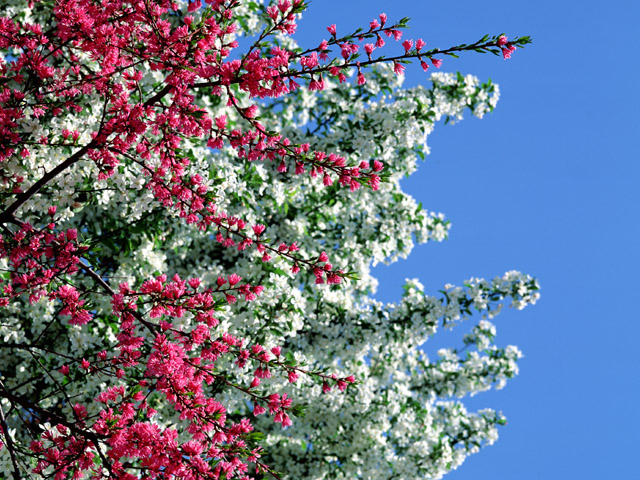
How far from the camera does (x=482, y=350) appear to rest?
33.6 feet

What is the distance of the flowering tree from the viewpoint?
155 inches

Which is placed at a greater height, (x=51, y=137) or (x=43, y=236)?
(x=51, y=137)

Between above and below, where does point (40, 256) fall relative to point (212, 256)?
below

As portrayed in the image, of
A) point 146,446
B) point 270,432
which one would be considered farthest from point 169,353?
point 270,432

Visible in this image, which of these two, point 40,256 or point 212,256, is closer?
point 40,256

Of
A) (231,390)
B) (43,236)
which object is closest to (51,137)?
(43,236)

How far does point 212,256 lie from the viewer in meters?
8.38

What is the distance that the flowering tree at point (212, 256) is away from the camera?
3949mm

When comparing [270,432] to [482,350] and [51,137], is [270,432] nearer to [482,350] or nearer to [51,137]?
[482,350]

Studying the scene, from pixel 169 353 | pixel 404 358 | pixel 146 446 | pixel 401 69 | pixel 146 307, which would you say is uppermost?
pixel 404 358

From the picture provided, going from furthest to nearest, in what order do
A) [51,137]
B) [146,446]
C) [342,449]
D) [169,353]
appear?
1. [342,449]
2. [51,137]
3. [169,353]
4. [146,446]

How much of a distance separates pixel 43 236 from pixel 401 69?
274 cm

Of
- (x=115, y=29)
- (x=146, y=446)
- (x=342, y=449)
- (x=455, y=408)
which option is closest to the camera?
(x=146, y=446)

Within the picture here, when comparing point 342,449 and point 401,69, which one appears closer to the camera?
point 401,69
